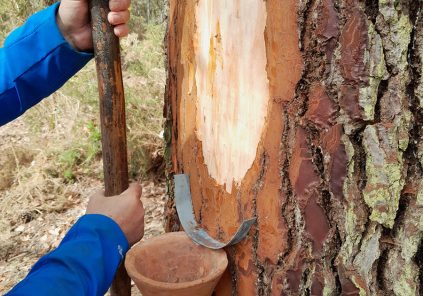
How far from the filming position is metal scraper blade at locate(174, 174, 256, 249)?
1.41 metres

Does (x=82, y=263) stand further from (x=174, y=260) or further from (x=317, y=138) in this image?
(x=317, y=138)

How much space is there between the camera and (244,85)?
4.32ft

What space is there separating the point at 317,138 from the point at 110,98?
715mm

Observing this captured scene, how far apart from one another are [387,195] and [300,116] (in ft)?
0.90

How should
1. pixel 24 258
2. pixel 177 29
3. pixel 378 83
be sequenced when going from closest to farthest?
pixel 378 83 < pixel 177 29 < pixel 24 258

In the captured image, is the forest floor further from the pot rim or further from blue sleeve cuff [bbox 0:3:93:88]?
the pot rim

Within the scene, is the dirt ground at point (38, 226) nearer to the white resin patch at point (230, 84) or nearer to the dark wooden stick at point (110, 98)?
the dark wooden stick at point (110, 98)

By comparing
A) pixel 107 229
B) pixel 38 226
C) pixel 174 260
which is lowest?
pixel 38 226

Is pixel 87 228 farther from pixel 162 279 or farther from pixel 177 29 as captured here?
pixel 177 29

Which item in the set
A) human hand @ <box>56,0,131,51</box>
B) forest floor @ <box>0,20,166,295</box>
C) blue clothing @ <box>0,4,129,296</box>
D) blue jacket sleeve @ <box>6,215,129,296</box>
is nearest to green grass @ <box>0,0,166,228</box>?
forest floor @ <box>0,20,166,295</box>

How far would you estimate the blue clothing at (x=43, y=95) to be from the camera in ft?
4.46

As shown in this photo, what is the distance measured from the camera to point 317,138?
1166 millimetres

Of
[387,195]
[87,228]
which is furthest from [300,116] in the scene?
[87,228]

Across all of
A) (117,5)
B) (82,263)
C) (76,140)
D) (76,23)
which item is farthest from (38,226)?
(117,5)
